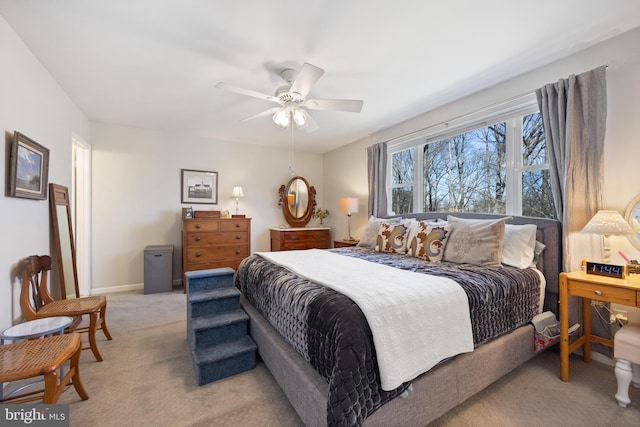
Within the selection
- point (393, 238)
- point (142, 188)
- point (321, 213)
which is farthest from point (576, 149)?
point (142, 188)

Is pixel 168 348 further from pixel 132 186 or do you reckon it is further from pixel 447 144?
pixel 447 144

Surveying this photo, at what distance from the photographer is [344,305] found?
1.36m

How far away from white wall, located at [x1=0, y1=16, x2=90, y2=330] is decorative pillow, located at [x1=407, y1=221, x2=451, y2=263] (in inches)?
127

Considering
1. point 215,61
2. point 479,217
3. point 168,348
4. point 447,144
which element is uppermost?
point 215,61

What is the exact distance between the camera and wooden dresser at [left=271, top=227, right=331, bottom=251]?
488 cm

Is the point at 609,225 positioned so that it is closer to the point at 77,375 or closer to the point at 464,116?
the point at 464,116

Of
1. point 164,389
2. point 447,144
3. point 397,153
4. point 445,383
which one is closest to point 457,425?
point 445,383

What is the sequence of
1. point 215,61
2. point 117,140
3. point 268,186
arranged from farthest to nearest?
point 268,186 → point 117,140 → point 215,61

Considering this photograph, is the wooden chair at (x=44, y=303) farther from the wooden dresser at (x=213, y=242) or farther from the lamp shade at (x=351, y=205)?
the lamp shade at (x=351, y=205)

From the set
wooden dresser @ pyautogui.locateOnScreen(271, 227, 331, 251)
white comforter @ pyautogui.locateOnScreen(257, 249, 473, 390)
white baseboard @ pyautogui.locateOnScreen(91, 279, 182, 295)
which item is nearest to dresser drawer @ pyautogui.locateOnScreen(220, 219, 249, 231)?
wooden dresser @ pyautogui.locateOnScreen(271, 227, 331, 251)

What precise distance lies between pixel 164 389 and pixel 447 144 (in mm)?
3767

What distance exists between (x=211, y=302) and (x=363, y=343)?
4.86 ft

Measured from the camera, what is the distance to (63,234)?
2812 millimetres

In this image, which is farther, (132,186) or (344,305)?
(132,186)
